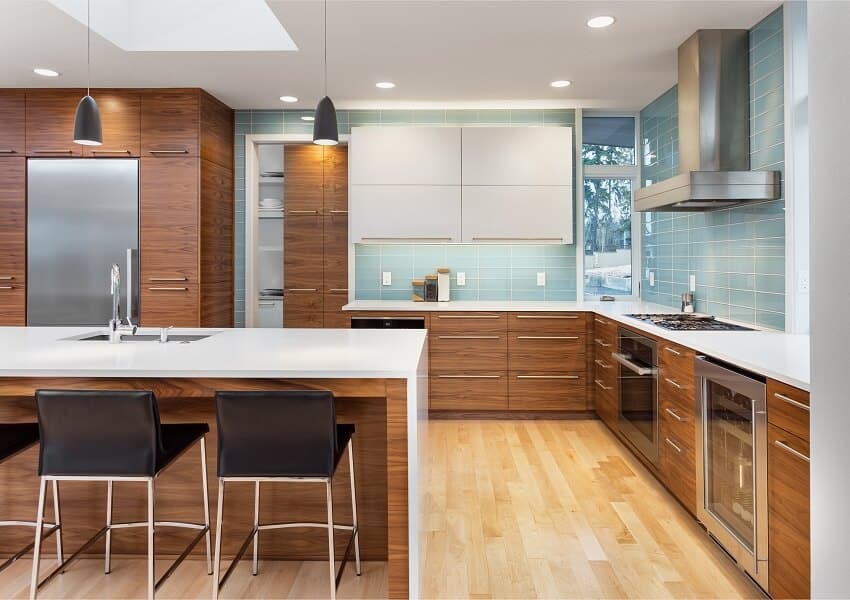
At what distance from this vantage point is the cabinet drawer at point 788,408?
1.89 m

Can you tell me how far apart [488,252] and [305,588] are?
11.9 ft

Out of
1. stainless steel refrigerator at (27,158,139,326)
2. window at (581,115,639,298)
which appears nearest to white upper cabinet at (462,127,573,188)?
window at (581,115,639,298)

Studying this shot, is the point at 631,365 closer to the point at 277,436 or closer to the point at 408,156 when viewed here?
the point at 277,436

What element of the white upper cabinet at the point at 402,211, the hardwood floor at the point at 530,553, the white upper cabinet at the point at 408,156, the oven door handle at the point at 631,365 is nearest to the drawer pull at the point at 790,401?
the hardwood floor at the point at 530,553

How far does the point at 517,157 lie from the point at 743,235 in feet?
6.84

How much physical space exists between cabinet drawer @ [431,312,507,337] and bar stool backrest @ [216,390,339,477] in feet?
9.49

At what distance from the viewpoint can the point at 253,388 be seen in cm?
216

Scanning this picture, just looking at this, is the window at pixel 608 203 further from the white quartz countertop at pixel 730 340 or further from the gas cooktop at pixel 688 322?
the gas cooktop at pixel 688 322

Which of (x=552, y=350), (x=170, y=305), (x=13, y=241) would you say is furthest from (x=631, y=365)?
(x=13, y=241)

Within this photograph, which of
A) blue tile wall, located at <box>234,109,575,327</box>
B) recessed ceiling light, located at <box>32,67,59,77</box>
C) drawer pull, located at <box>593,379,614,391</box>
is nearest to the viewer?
recessed ceiling light, located at <box>32,67,59,77</box>

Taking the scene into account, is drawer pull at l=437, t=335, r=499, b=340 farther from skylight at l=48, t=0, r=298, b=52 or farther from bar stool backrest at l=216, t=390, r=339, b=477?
bar stool backrest at l=216, t=390, r=339, b=477

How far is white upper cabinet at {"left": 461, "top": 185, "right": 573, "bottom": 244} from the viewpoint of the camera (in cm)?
523

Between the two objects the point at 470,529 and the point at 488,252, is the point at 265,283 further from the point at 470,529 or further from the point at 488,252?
the point at 470,529

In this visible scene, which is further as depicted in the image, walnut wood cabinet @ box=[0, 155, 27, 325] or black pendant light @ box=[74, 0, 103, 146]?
walnut wood cabinet @ box=[0, 155, 27, 325]
